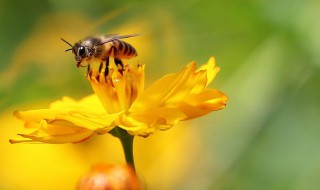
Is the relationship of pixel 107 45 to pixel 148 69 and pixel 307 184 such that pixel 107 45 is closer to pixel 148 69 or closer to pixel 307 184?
pixel 307 184

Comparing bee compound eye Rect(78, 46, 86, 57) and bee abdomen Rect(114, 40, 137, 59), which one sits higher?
bee abdomen Rect(114, 40, 137, 59)

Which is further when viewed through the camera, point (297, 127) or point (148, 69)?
point (148, 69)

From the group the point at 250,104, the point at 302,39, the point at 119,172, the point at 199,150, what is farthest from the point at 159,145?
the point at 119,172

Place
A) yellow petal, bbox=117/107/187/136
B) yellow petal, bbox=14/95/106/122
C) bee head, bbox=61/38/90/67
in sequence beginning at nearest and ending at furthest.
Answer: yellow petal, bbox=117/107/187/136 < yellow petal, bbox=14/95/106/122 < bee head, bbox=61/38/90/67

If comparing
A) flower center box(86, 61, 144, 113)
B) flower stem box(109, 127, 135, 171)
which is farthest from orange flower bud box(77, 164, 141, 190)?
flower center box(86, 61, 144, 113)

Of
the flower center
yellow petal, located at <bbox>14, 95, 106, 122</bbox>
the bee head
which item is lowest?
yellow petal, located at <bbox>14, 95, 106, 122</bbox>

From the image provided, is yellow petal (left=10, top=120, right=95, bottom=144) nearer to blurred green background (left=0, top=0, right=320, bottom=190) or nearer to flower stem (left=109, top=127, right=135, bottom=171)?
flower stem (left=109, top=127, right=135, bottom=171)

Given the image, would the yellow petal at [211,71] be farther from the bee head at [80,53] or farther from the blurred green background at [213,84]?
the blurred green background at [213,84]

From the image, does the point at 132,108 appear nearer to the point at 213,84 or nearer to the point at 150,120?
the point at 150,120
